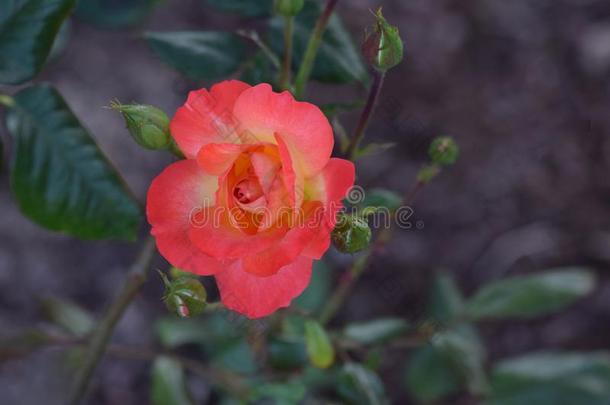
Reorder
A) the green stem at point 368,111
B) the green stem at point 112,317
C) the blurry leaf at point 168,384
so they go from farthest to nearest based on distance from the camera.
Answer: the blurry leaf at point 168,384, the green stem at point 112,317, the green stem at point 368,111

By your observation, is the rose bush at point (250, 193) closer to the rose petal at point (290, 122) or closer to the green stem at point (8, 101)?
the rose petal at point (290, 122)

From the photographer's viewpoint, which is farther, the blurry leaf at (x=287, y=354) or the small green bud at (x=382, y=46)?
the blurry leaf at (x=287, y=354)

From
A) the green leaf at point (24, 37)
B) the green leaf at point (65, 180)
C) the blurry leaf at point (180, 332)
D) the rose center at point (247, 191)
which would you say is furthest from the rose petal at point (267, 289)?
the blurry leaf at point (180, 332)

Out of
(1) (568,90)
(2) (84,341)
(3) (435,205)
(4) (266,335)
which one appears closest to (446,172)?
(3) (435,205)

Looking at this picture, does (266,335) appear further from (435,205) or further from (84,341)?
(435,205)

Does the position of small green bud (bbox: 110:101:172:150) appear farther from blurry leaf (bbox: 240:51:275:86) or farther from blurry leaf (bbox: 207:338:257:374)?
blurry leaf (bbox: 207:338:257:374)

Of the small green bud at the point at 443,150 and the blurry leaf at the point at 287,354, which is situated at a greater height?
the small green bud at the point at 443,150
